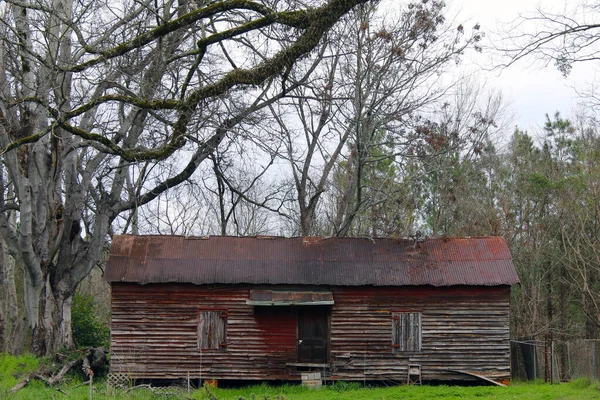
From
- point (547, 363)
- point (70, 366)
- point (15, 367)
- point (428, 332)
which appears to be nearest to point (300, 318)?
point (428, 332)

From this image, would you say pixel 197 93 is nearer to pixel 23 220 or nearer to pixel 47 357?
pixel 23 220

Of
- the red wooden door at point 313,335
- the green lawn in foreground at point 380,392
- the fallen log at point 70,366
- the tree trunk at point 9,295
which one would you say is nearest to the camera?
the green lawn in foreground at point 380,392

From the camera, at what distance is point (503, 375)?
20953mm

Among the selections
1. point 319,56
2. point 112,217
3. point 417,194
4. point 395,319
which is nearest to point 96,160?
point 112,217

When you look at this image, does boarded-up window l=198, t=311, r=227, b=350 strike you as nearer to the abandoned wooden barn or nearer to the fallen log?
the abandoned wooden barn

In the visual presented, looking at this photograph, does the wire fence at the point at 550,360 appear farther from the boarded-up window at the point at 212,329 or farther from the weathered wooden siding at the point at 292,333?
the boarded-up window at the point at 212,329

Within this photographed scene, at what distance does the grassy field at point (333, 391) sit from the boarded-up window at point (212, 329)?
1.58 m

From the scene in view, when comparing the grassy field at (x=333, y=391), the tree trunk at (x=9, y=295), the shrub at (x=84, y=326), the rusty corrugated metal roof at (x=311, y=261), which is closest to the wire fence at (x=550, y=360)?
the grassy field at (x=333, y=391)

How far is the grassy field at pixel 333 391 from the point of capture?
16047 mm

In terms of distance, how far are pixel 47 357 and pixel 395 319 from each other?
1018 centimetres

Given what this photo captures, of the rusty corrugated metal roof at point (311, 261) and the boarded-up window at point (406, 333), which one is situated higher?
the rusty corrugated metal roof at point (311, 261)

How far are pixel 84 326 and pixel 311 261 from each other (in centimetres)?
902

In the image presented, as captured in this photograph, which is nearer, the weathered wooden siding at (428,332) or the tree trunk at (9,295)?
the weathered wooden siding at (428,332)

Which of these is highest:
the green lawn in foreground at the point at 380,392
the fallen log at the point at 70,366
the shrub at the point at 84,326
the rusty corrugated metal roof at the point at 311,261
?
the rusty corrugated metal roof at the point at 311,261
